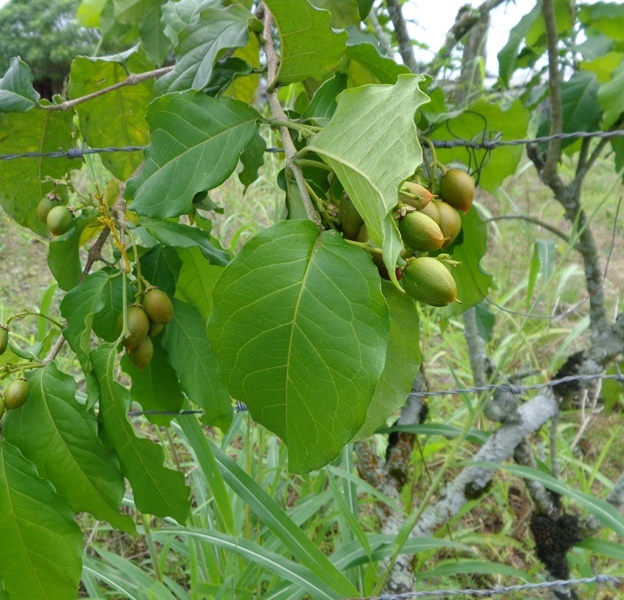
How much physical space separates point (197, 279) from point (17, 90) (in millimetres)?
277

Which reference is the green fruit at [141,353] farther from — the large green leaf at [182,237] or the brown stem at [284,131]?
the brown stem at [284,131]

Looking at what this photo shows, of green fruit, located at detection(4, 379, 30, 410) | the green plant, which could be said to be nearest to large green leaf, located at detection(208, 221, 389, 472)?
the green plant

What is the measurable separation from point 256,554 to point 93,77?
2.49 ft

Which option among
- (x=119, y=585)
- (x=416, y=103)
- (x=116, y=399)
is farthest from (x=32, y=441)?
(x=119, y=585)

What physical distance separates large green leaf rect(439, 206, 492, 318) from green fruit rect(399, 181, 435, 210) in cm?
28

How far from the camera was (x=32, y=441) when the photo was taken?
55cm

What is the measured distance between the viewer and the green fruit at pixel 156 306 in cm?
57

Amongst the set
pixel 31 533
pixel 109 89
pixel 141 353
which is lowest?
pixel 31 533

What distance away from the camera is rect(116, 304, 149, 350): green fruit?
56cm

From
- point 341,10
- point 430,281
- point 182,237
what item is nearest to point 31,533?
point 182,237

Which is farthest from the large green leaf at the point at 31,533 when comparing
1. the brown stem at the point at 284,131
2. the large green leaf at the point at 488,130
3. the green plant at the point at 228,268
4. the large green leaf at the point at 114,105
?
the large green leaf at the point at 488,130

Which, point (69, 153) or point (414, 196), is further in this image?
point (69, 153)

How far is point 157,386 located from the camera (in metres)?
0.66

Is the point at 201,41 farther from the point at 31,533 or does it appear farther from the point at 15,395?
the point at 31,533
